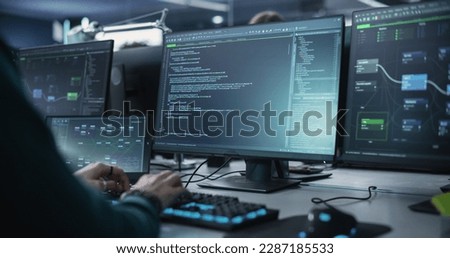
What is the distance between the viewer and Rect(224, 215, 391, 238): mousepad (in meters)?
0.81

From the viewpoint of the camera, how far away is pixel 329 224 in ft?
2.48

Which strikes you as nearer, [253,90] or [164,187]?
[164,187]

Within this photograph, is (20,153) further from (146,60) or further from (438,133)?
(146,60)

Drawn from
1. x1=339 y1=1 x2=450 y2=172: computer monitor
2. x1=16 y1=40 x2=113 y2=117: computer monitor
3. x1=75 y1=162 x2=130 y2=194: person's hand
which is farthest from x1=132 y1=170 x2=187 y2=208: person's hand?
x1=16 y1=40 x2=113 y2=117: computer monitor

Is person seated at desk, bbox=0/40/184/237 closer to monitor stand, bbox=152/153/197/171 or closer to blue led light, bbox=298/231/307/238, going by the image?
blue led light, bbox=298/231/307/238

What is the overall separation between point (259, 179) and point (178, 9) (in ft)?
19.1

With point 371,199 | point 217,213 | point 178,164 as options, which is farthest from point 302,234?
point 178,164

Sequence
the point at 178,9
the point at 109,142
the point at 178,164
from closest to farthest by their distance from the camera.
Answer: the point at 109,142
the point at 178,164
the point at 178,9

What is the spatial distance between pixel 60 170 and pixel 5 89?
0.42 ft

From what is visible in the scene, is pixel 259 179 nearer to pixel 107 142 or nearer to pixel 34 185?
pixel 107 142

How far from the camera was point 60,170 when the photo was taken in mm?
646

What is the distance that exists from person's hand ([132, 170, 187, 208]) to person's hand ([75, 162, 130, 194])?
127mm
